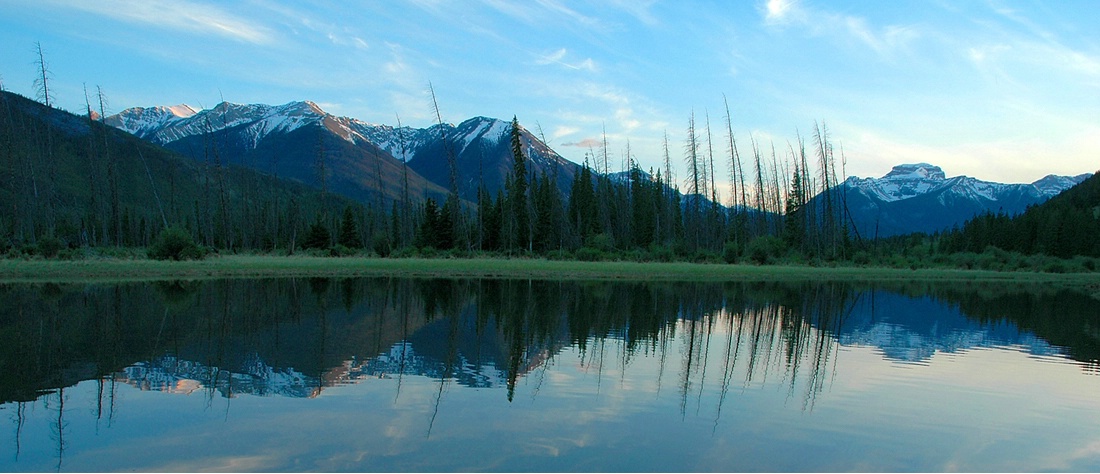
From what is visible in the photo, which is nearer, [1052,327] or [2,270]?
[1052,327]

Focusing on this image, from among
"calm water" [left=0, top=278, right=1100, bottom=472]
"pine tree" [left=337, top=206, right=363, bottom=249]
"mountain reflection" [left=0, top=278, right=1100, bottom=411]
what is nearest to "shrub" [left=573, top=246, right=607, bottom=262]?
"pine tree" [left=337, top=206, right=363, bottom=249]

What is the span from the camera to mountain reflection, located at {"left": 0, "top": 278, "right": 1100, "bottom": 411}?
44.3ft

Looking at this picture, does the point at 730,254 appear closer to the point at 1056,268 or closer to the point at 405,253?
the point at 405,253

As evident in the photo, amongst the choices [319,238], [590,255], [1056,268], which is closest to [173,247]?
[319,238]

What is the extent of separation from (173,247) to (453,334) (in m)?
35.9

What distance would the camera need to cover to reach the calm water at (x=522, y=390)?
28.9 ft

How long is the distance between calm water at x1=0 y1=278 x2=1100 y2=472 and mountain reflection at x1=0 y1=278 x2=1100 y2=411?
0.12 m

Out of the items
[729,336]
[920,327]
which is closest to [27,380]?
[729,336]

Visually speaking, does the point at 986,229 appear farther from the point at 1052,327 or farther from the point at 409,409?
the point at 409,409

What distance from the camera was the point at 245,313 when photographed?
22.5 meters

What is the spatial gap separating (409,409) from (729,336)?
41.6ft

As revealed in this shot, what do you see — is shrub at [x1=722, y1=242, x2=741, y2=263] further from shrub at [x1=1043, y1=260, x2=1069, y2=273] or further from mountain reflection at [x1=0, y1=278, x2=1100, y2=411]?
shrub at [x1=1043, y1=260, x2=1069, y2=273]

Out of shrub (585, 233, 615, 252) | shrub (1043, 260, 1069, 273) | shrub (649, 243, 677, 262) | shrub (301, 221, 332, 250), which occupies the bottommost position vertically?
shrub (1043, 260, 1069, 273)

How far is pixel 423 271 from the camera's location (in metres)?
47.3
